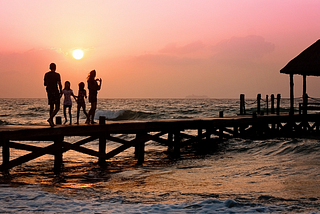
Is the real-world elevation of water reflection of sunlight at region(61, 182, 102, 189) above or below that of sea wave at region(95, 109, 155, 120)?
above

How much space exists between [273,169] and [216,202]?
440 centimetres

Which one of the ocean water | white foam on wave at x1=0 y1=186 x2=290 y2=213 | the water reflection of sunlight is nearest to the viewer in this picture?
white foam on wave at x1=0 y1=186 x2=290 y2=213

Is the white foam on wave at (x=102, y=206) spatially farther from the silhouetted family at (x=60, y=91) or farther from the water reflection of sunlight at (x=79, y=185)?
the silhouetted family at (x=60, y=91)

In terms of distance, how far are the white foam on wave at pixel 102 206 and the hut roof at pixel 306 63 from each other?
49.2 ft

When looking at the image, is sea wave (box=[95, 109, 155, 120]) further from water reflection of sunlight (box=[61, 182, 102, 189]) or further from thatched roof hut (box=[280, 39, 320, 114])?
water reflection of sunlight (box=[61, 182, 102, 189])

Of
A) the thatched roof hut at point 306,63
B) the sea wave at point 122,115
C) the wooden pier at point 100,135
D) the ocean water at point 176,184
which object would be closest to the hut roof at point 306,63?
the thatched roof hut at point 306,63

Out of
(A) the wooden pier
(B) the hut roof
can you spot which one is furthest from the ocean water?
(B) the hut roof

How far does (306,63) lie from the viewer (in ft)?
68.9

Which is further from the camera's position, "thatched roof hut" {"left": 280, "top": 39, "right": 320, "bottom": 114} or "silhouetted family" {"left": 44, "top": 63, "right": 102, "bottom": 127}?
"thatched roof hut" {"left": 280, "top": 39, "right": 320, "bottom": 114}

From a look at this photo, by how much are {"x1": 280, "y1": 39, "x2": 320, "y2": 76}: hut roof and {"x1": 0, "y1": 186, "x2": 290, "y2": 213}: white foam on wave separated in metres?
15.0

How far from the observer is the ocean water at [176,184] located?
293 inches

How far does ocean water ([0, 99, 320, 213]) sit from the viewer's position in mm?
7438

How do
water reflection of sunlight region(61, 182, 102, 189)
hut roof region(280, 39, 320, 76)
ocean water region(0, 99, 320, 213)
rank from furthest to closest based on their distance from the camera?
hut roof region(280, 39, 320, 76) → water reflection of sunlight region(61, 182, 102, 189) → ocean water region(0, 99, 320, 213)

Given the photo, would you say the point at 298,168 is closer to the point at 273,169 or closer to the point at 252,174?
the point at 273,169
